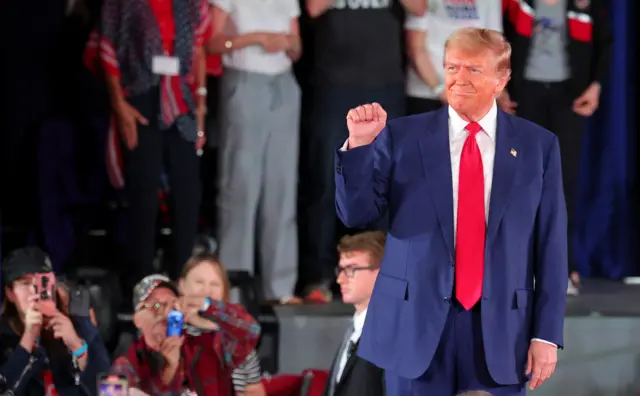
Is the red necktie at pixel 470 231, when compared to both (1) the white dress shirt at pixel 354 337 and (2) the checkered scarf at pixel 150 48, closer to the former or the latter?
(1) the white dress shirt at pixel 354 337

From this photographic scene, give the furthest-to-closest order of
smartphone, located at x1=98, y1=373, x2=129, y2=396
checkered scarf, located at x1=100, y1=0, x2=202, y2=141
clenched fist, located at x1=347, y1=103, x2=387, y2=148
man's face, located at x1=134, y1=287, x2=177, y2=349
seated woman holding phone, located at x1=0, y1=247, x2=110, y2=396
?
checkered scarf, located at x1=100, y1=0, x2=202, y2=141, seated woman holding phone, located at x1=0, y1=247, x2=110, y2=396, man's face, located at x1=134, y1=287, x2=177, y2=349, smartphone, located at x1=98, y1=373, x2=129, y2=396, clenched fist, located at x1=347, y1=103, x2=387, y2=148

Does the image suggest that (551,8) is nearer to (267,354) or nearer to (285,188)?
(285,188)

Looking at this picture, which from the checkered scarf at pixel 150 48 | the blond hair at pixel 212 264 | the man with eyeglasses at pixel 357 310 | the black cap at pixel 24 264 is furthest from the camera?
the checkered scarf at pixel 150 48

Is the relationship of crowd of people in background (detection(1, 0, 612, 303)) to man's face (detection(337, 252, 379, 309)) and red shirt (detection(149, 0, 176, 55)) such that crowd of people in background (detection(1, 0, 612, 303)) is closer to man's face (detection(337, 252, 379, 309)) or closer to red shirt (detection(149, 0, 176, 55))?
red shirt (detection(149, 0, 176, 55))

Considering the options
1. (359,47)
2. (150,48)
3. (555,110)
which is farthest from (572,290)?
(150,48)

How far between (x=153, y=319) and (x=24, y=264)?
1.81 ft

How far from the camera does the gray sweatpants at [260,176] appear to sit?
4707mm

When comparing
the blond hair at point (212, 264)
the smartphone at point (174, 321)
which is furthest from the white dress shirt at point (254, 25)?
the smartphone at point (174, 321)

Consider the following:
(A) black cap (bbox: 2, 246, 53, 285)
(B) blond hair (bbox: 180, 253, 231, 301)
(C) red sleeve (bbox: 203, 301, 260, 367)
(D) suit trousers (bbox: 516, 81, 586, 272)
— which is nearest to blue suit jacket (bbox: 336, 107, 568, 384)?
(C) red sleeve (bbox: 203, 301, 260, 367)

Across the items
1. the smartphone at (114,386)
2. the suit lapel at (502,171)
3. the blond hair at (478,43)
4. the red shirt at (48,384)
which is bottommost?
the red shirt at (48,384)

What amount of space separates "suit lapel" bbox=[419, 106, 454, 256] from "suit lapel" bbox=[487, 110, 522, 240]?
0.27 ft

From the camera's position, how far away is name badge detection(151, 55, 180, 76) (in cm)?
458

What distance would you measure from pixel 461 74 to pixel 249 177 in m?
2.39

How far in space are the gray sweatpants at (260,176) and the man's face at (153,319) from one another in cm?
93
